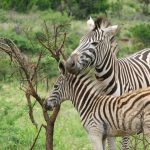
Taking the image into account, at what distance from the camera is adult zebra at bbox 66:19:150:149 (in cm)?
664

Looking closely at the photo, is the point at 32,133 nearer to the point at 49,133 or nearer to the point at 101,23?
the point at 101,23

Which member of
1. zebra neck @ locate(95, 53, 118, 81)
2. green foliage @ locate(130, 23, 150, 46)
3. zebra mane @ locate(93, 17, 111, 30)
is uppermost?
green foliage @ locate(130, 23, 150, 46)

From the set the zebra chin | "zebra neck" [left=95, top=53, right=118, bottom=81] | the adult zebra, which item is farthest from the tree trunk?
"zebra neck" [left=95, top=53, right=118, bottom=81]

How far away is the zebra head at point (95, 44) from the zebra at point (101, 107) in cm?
39

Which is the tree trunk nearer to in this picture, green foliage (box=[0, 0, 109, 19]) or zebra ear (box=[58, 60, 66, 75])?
zebra ear (box=[58, 60, 66, 75])

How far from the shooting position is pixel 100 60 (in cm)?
709

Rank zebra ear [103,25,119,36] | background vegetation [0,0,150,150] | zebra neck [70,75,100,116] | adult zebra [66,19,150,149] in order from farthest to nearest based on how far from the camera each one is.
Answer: background vegetation [0,0,150,150], zebra ear [103,25,119,36], adult zebra [66,19,150,149], zebra neck [70,75,100,116]

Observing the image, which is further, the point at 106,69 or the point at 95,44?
the point at 106,69

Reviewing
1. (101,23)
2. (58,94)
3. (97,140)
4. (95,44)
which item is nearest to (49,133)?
(97,140)

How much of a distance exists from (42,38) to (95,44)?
3.97 metres

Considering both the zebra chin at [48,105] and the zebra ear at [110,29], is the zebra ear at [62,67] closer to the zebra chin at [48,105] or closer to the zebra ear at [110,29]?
the zebra chin at [48,105]

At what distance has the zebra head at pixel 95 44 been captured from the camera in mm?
6676

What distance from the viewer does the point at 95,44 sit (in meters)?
6.93

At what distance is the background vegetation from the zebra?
0.74m
